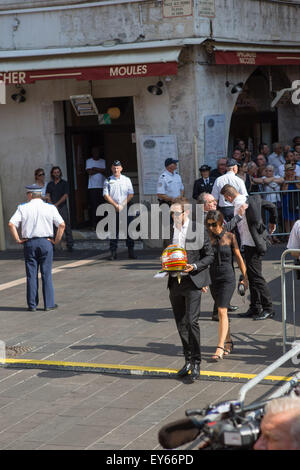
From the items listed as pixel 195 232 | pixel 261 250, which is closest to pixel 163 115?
pixel 261 250

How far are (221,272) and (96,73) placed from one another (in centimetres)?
833

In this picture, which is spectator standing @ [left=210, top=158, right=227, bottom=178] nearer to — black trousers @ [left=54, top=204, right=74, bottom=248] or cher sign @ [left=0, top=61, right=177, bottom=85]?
cher sign @ [left=0, top=61, right=177, bottom=85]

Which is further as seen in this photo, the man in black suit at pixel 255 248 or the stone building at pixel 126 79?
the stone building at pixel 126 79

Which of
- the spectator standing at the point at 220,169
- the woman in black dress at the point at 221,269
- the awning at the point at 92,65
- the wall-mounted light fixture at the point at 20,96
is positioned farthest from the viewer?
the wall-mounted light fixture at the point at 20,96

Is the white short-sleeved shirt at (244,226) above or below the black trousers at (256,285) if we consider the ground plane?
above

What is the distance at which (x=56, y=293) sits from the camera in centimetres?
1259

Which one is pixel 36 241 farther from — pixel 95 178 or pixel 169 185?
pixel 95 178

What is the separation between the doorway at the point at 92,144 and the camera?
58.3ft

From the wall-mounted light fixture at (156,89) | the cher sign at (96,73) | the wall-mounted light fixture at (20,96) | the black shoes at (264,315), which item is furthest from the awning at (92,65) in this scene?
the black shoes at (264,315)

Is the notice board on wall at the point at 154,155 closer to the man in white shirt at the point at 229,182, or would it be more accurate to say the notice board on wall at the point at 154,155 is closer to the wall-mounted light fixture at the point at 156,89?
the wall-mounted light fixture at the point at 156,89

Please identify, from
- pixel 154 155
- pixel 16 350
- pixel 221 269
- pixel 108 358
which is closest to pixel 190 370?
pixel 108 358

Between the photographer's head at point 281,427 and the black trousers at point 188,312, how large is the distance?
14.4 ft

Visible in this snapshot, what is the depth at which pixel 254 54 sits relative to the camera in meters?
17.1
